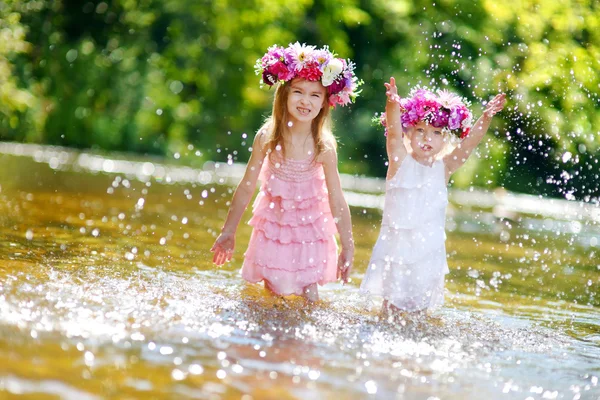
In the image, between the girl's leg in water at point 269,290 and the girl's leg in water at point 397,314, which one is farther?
the girl's leg in water at point 269,290

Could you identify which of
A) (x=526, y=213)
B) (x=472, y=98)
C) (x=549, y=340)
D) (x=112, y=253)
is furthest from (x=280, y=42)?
(x=549, y=340)

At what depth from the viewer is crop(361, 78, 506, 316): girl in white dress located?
6.36 metres

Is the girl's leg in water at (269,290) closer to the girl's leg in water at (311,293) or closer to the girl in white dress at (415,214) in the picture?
the girl's leg in water at (311,293)

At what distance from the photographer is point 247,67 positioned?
29859mm

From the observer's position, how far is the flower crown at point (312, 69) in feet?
21.3

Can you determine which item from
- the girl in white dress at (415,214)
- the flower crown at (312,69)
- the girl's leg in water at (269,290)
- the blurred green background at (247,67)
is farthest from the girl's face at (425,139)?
the blurred green background at (247,67)

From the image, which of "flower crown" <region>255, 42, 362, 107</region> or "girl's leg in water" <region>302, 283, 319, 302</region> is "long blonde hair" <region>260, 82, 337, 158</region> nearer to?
"flower crown" <region>255, 42, 362, 107</region>

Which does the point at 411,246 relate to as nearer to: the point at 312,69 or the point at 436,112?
the point at 436,112

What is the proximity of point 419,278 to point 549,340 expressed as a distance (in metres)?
→ 0.94

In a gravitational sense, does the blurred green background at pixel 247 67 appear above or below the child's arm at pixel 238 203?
above

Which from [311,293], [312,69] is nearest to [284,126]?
[312,69]

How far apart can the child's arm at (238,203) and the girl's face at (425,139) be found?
39.9 inches

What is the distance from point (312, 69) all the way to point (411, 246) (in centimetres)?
135

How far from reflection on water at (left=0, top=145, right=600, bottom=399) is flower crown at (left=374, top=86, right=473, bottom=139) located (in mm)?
1260
